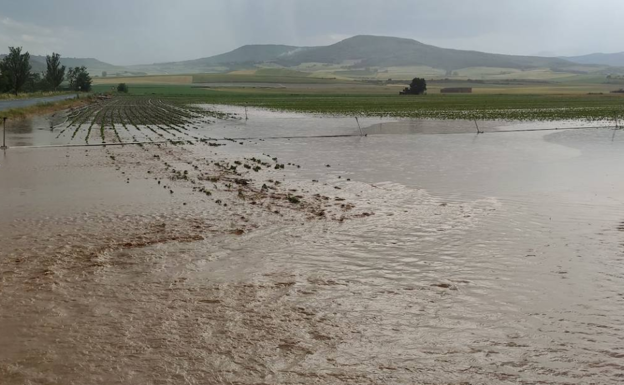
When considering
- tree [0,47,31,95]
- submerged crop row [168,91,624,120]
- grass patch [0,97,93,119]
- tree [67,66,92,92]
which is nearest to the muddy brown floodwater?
grass patch [0,97,93,119]

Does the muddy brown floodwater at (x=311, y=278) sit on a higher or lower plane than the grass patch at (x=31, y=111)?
lower

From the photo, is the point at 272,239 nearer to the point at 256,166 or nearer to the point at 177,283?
the point at 177,283

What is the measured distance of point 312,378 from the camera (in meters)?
4.22

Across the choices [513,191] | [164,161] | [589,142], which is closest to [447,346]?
[513,191]

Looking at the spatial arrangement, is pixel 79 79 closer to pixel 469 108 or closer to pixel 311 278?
pixel 469 108

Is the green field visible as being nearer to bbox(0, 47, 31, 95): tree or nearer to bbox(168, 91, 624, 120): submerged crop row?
bbox(168, 91, 624, 120): submerged crop row

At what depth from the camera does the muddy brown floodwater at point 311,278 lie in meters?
4.47

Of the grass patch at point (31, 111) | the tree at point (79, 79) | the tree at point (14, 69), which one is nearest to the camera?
the grass patch at point (31, 111)

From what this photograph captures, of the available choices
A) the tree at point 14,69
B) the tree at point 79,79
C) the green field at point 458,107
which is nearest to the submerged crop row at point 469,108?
the green field at point 458,107

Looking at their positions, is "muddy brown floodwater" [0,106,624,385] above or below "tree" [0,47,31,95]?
below

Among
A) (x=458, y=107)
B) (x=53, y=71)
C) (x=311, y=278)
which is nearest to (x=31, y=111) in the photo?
(x=458, y=107)

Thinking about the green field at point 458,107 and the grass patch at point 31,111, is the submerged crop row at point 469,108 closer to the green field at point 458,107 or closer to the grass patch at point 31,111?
the green field at point 458,107

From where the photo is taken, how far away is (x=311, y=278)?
21.1 ft

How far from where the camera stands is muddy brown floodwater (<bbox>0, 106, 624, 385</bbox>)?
14.7ft
